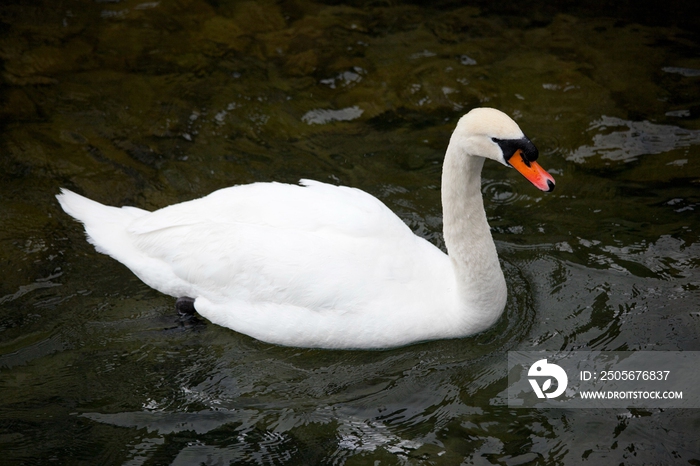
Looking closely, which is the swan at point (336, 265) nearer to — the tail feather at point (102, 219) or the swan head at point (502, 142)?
the swan head at point (502, 142)

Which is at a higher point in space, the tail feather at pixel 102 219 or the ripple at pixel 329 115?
the ripple at pixel 329 115

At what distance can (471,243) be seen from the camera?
5.98 meters

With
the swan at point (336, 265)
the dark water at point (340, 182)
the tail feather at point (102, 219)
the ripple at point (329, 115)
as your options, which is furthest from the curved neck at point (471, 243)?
the ripple at point (329, 115)

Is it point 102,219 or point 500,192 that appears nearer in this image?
point 102,219

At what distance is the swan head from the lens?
5.42 m

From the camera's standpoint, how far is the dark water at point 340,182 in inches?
220

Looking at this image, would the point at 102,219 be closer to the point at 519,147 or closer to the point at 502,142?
the point at 502,142

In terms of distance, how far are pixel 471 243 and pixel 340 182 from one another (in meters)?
2.61

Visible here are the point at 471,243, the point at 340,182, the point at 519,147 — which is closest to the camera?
the point at 519,147

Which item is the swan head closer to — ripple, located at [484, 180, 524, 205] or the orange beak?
the orange beak

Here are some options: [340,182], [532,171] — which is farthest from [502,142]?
[340,182]

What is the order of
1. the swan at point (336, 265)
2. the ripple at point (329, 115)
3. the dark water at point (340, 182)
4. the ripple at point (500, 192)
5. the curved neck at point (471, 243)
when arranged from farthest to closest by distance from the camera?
the ripple at point (329, 115), the ripple at point (500, 192), the swan at point (336, 265), the curved neck at point (471, 243), the dark water at point (340, 182)

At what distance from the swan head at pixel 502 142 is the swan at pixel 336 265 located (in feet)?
0.04

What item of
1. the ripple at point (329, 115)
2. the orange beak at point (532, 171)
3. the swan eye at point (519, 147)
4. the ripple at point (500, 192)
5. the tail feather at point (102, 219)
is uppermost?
the swan eye at point (519, 147)
